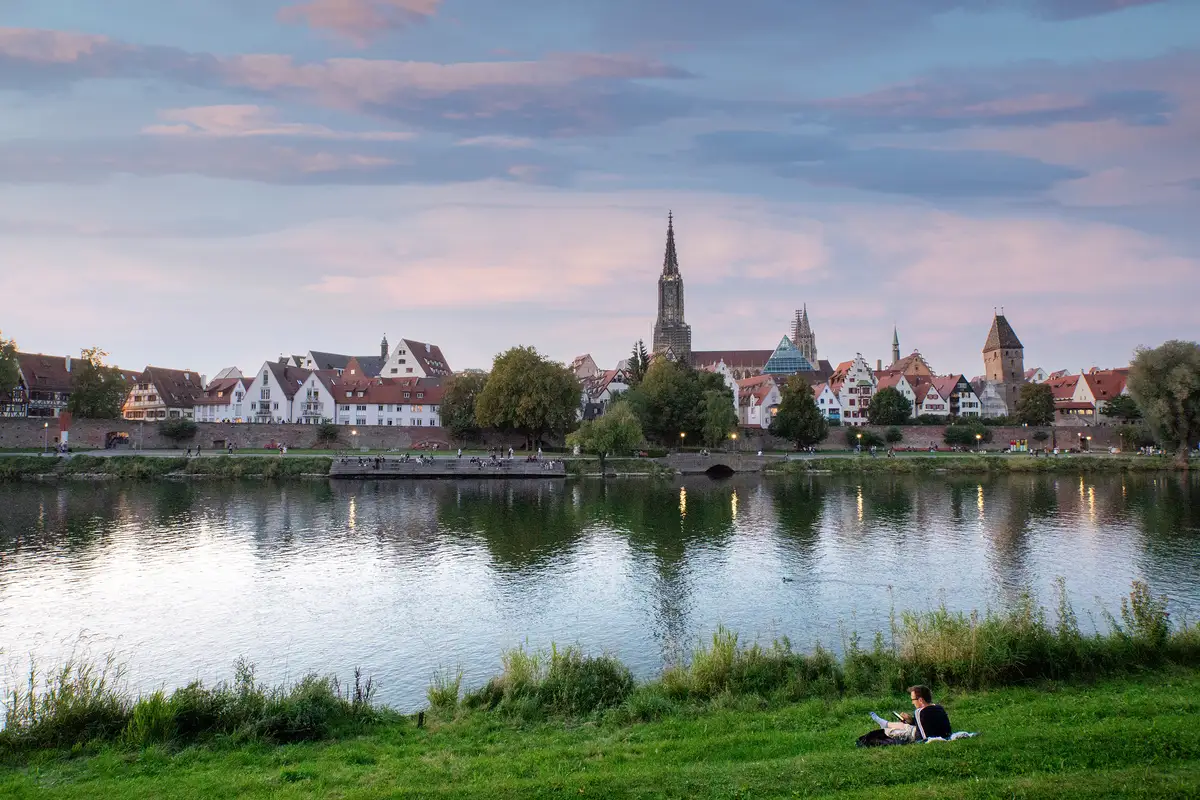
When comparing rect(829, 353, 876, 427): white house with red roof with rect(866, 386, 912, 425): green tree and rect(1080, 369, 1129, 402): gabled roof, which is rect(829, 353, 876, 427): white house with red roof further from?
rect(1080, 369, 1129, 402): gabled roof

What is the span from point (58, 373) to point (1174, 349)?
12877 cm

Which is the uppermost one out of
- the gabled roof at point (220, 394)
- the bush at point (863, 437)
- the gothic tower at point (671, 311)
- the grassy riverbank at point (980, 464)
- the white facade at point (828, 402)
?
Answer: the gothic tower at point (671, 311)

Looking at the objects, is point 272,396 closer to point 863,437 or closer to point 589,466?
point 589,466

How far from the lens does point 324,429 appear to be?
83688 millimetres

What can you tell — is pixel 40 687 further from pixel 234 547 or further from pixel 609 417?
pixel 609 417

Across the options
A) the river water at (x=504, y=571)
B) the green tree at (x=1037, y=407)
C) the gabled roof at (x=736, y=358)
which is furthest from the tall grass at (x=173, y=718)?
the gabled roof at (x=736, y=358)

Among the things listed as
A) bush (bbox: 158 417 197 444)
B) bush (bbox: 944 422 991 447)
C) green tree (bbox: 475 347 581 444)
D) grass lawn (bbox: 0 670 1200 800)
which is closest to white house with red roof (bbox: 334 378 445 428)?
green tree (bbox: 475 347 581 444)

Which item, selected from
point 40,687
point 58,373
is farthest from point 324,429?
point 40,687

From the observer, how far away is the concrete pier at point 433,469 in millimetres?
68625

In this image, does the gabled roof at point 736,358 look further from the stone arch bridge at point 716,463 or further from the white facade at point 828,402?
the stone arch bridge at point 716,463

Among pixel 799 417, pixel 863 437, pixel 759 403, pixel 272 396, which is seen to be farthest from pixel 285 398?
pixel 863 437

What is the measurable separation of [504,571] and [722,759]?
64.8 ft

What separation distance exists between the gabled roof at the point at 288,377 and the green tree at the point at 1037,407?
96.9 m

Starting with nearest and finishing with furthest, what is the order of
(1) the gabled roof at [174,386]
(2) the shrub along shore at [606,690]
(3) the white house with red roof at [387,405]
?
(2) the shrub along shore at [606,690]
(3) the white house with red roof at [387,405]
(1) the gabled roof at [174,386]
